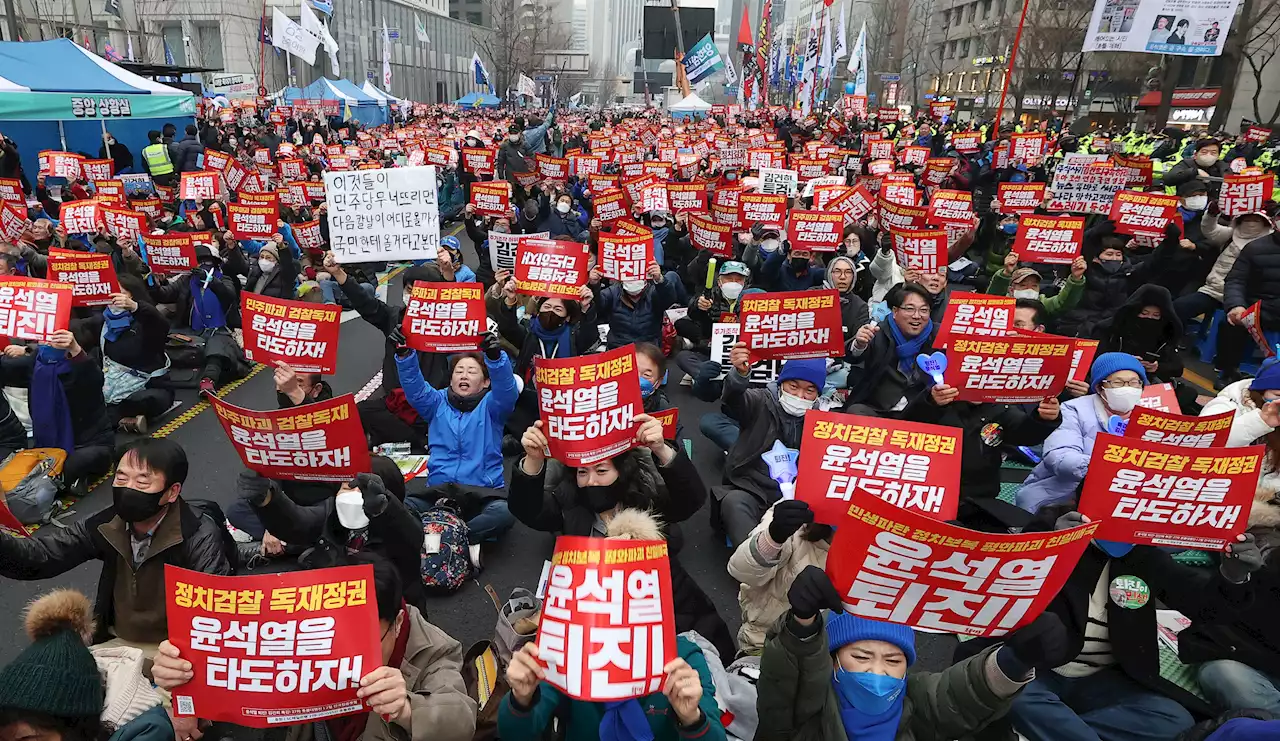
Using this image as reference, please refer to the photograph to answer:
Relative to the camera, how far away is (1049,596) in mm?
2602

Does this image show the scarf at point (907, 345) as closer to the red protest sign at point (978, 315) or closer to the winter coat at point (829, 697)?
the red protest sign at point (978, 315)

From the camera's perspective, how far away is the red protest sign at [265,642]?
94.0 inches

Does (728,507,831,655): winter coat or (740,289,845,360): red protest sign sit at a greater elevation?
(740,289,845,360): red protest sign

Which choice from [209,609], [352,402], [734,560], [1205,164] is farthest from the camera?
[1205,164]

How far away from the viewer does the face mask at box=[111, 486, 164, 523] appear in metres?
3.23

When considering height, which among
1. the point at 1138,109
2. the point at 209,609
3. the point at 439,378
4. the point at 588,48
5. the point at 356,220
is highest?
the point at 588,48

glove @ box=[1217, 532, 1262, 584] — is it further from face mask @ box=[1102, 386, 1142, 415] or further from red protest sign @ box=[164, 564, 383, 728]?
red protest sign @ box=[164, 564, 383, 728]

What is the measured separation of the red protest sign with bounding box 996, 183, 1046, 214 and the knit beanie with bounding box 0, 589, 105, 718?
11.5 metres

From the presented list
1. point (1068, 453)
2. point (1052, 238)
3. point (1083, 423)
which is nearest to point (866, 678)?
point (1068, 453)

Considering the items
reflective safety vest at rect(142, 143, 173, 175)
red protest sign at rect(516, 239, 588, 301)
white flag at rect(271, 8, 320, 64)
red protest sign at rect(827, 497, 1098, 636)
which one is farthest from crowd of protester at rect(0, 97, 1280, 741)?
white flag at rect(271, 8, 320, 64)

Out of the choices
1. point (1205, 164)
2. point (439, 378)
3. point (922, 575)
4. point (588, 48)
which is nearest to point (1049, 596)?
point (922, 575)

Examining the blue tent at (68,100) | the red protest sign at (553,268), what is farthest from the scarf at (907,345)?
the blue tent at (68,100)

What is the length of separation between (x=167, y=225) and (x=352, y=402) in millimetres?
8349

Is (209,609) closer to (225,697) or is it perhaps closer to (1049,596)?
(225,697)
